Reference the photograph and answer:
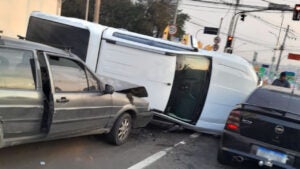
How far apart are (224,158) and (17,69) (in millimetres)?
3488

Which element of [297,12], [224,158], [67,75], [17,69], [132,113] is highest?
[297,12]

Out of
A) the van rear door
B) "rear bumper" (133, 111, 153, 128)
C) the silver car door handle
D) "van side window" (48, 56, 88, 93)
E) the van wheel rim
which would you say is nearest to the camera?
the silver car door handle

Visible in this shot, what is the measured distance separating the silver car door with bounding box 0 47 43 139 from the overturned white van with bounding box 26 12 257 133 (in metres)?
3.72

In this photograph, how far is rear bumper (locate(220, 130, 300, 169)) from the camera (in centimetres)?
555

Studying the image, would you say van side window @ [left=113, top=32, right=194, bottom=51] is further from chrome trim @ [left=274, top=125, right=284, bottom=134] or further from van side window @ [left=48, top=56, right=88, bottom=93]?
chrome trim @ [left=274, top=125, right=284, bottom=134]

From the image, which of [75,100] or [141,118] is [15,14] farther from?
[75,100]

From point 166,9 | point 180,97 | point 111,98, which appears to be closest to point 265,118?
point 111,98

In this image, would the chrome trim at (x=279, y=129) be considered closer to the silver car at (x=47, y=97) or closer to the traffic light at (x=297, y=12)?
the silver car at (x=47, y=97)

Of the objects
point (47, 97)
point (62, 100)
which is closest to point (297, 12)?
point (62, 100)

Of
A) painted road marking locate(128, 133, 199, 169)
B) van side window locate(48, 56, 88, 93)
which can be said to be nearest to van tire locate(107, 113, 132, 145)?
painted road marking locate(128, 133, 199, 169)

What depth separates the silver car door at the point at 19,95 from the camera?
176 inches

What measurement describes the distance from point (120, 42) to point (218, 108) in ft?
8.74

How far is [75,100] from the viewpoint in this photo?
545 centimetres

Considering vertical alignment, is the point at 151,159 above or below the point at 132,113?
below
